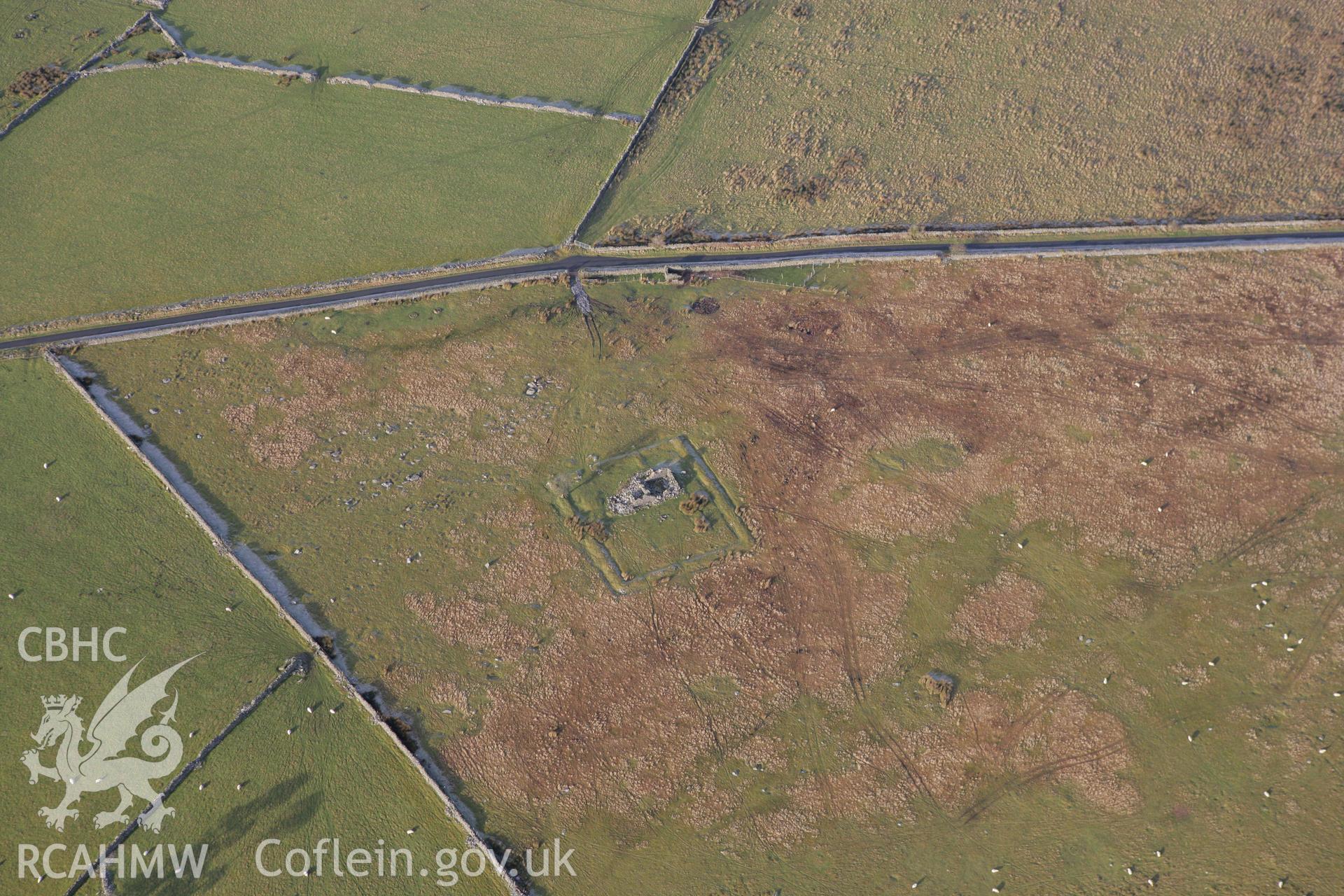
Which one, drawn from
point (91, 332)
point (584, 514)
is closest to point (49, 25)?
point (91, 332)

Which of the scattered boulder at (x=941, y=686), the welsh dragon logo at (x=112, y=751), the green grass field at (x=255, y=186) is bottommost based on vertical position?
the scattered boulder at (x=941, y=686)

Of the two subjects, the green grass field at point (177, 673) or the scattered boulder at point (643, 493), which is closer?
the green grass field at point (177, 673)

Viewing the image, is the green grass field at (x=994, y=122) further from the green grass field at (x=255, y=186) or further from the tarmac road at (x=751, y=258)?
the green grass field at (x=255, y=186)

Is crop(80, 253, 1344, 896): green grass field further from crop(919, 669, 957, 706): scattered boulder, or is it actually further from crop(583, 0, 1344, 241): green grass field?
crop(583, 0, 1344, 241): green grass field

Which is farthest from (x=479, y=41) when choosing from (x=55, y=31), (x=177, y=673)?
(x=177, y=673)

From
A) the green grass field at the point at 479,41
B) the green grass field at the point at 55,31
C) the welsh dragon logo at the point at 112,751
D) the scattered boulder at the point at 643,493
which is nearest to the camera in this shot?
the welsh dragon logo at the point at 112,751

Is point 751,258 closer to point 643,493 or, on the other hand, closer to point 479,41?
point 643,493

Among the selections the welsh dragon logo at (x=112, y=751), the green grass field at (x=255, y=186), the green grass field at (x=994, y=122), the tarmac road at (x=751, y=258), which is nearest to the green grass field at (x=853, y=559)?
the tarmac road at (x=751, y=258)

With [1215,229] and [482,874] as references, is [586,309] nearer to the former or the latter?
[482,874]
